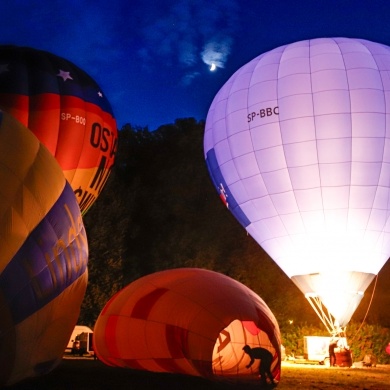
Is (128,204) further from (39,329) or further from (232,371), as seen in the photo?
(39,329)

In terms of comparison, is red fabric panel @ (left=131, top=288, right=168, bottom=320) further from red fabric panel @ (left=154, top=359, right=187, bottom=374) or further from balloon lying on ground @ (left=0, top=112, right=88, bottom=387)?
balloon lying on ground @ (left=0, top=112, right=88, bottom=387)

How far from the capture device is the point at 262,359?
6.38 m

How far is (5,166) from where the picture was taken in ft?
13.6

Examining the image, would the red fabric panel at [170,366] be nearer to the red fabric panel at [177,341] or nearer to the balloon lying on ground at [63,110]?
the red fabric panel at [177,341]

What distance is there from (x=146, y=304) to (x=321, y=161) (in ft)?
17.7

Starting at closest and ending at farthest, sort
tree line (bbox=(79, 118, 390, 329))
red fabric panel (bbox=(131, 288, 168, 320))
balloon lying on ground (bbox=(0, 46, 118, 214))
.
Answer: red fabric panel (bbox=(131, 288, 168, 320)), balloon lying on ground (bbox=(0, 46, 118, 214)), tree line (bbox=(79, 118, 390, 329))

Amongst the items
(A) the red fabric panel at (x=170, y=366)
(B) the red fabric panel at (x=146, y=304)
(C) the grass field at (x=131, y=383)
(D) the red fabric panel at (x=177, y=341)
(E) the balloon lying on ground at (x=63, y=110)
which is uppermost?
(E) the balloon lying on ground at (x=63, y=110)

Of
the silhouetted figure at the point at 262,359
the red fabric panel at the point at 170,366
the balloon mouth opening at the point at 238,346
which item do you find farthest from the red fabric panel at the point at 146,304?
the silhouetted figure at the point at 262,359

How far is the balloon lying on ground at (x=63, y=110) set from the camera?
324 inches

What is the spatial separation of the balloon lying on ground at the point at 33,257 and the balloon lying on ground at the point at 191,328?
164 cm

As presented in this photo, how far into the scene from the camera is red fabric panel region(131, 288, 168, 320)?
6.53 metres

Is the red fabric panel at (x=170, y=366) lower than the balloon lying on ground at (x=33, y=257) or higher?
lower

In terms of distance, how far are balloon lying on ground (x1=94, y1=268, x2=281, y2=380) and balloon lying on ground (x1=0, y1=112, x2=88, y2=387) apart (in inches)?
64.5

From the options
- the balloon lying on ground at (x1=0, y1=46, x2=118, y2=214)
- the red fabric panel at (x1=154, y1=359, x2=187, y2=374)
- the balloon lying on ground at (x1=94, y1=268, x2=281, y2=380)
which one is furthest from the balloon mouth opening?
the balloon lying on ground at (x1=0, y1=46, x2=118, y2=214)
